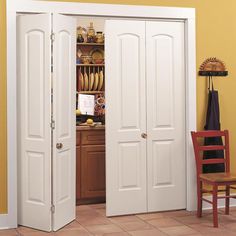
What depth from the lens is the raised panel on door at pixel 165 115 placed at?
17.6 ft

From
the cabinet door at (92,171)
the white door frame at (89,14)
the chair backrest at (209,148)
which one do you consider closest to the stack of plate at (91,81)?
the cabinet door at (92,171)

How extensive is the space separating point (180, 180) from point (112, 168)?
789 millimetres

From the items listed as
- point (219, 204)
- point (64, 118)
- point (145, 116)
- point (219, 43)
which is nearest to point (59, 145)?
point (64, 118)

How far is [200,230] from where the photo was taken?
15.7ft

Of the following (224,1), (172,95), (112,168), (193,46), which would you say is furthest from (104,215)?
(224,1)

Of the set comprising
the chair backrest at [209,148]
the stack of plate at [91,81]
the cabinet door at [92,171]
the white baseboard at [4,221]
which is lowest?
the white baseboard at [4,221]

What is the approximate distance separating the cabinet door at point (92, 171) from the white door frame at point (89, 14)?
3.44 feet

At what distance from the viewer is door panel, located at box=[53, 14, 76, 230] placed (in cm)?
470

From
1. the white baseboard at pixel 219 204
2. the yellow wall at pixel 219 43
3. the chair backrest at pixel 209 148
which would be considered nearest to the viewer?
the chair backrest at pixel 209 148

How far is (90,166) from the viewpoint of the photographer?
5.93 meters

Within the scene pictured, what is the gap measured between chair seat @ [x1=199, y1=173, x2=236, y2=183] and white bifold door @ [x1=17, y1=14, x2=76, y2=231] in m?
1.34

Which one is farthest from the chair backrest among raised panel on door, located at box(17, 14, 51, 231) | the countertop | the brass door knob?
raised panel on door, located at box(17, 14, 51, 231)

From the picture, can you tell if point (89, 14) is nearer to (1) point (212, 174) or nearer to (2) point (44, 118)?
(2) point (44, 118)

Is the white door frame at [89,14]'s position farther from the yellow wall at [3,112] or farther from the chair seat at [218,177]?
the chair seat at [218,177]
